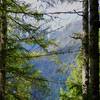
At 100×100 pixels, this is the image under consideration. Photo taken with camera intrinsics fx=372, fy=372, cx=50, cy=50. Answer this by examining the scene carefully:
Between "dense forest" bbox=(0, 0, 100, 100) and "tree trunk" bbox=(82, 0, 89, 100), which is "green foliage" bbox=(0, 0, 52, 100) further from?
"tree trunk" bbox=(82, 0, 89, 100)

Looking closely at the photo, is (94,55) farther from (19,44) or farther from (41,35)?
(19,44)

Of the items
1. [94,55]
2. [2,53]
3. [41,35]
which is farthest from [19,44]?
[94,55]

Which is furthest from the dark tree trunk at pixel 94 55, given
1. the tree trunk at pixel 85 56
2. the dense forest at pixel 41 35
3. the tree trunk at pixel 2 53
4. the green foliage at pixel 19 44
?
the tree trunk at pixel 85 56

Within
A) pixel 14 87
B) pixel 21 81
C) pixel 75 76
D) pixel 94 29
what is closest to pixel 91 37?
pixel 94 29

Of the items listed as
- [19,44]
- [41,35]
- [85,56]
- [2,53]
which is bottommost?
[85,56]

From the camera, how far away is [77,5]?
44.0ft

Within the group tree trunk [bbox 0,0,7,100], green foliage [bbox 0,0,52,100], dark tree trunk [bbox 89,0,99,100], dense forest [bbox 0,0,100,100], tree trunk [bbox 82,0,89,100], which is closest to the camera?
dark tree trunk [bbox 89,0,99,100]

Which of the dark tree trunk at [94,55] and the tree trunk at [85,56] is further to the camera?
the tree trunk at [85,56]

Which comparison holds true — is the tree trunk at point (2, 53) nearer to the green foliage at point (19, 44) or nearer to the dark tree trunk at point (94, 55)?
the green foliage at point (19, 44)

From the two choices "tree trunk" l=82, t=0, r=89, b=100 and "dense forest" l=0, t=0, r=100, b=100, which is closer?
"dense forest" l=0, t=0, r=100, b=100

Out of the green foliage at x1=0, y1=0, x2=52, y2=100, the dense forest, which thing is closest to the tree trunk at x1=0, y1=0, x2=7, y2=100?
the dense forest

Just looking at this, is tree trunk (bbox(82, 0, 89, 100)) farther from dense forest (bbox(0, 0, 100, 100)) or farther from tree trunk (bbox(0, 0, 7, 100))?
tree trunk (bbox(0, 0, 7, 100))

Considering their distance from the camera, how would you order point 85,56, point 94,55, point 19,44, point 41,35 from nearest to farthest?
point 94,55, point 85,56, point 41,35, point 19,44

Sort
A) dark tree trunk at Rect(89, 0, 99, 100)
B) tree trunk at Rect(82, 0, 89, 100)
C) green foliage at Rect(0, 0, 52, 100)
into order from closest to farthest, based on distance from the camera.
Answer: dark tree trunk at Rect(89, 0, 99, 100), green foliage at Rect(0, 0, 52, 100), tree trunk at Rect(82, 0, 89, 100)
